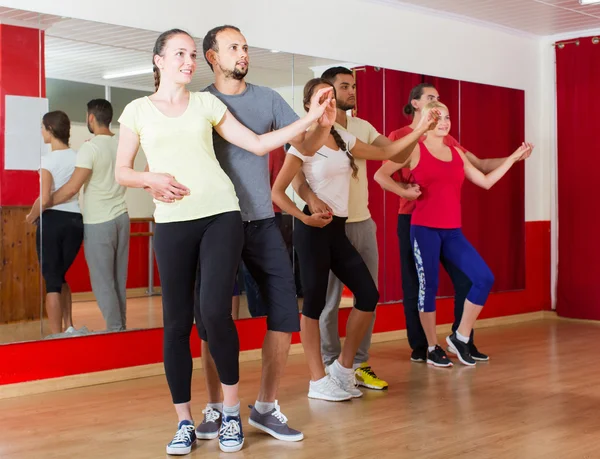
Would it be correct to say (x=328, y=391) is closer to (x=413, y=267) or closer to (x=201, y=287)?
(x=201, y=287)

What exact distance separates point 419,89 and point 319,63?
788 millimetres

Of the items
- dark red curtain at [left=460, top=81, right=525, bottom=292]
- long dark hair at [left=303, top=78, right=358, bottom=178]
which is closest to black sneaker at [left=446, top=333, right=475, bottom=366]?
long dark hair at [left=303, top=78, right=358, bottom=178]

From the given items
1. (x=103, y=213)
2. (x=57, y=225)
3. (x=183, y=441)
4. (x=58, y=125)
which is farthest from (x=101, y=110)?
(x=183, y=441)

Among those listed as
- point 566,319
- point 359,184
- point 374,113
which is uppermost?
point 374,113

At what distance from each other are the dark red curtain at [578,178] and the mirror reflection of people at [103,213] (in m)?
4.00

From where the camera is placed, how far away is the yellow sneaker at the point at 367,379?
4223mm

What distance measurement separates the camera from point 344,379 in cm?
407

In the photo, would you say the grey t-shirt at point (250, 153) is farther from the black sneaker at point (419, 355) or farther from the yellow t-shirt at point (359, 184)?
the black sneaker at point (419, 355)

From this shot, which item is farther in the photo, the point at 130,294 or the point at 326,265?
the point at 130,294

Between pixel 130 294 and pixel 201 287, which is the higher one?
pixel 201 287

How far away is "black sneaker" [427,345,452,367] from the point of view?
16.0ft

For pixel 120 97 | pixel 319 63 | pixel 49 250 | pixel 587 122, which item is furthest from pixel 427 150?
pixel 587 122

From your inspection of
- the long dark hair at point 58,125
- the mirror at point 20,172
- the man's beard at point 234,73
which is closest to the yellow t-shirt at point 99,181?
the long dark hair at point 58,125

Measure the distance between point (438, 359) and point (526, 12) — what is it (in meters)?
3.03
